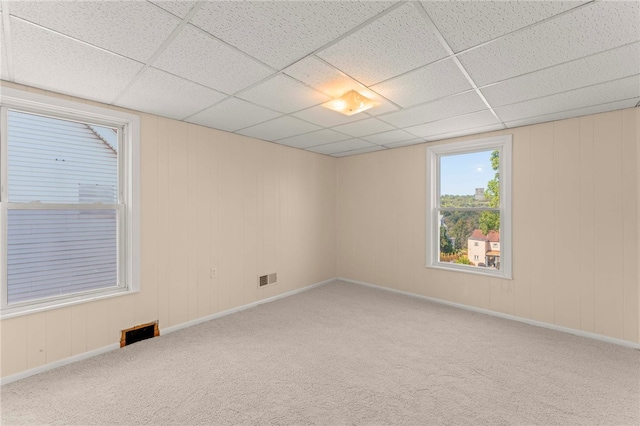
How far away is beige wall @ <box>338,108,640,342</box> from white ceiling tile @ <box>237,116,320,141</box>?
1.87 m

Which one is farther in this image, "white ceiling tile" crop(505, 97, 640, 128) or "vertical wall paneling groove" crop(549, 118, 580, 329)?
"vertical wall paneling groove" crop(549, 118, 580, 329)

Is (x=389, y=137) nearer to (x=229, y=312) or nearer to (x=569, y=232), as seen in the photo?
(x=569, y=232)

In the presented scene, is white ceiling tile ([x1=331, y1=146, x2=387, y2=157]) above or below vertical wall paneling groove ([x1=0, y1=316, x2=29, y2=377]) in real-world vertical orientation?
above

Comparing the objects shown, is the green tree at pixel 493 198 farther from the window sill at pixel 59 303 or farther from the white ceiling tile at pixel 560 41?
the window sill at pixel 59 303

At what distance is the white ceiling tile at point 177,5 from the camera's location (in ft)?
4.50

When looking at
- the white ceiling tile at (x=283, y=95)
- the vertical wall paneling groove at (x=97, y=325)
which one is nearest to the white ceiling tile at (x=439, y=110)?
the white ceiling tile at (x=283, y=95)

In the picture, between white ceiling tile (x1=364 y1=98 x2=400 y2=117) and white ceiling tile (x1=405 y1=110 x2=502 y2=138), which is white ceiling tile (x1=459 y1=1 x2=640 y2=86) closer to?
white ceiling tile (x1=364 y1=98 x2=400 y2=117)

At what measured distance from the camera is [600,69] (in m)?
2.01

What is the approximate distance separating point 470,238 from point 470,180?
81cm

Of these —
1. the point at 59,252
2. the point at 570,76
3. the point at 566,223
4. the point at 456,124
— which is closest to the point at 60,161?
the point at 59,252

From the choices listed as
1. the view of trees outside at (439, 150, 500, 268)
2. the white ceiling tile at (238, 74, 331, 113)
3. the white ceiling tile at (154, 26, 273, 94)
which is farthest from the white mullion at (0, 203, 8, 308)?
the view of trees outside at (439, 150, 500, 268)

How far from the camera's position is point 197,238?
3.42 metres

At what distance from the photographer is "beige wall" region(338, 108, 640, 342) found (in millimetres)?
2865

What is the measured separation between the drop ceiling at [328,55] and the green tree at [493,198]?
855 mm
